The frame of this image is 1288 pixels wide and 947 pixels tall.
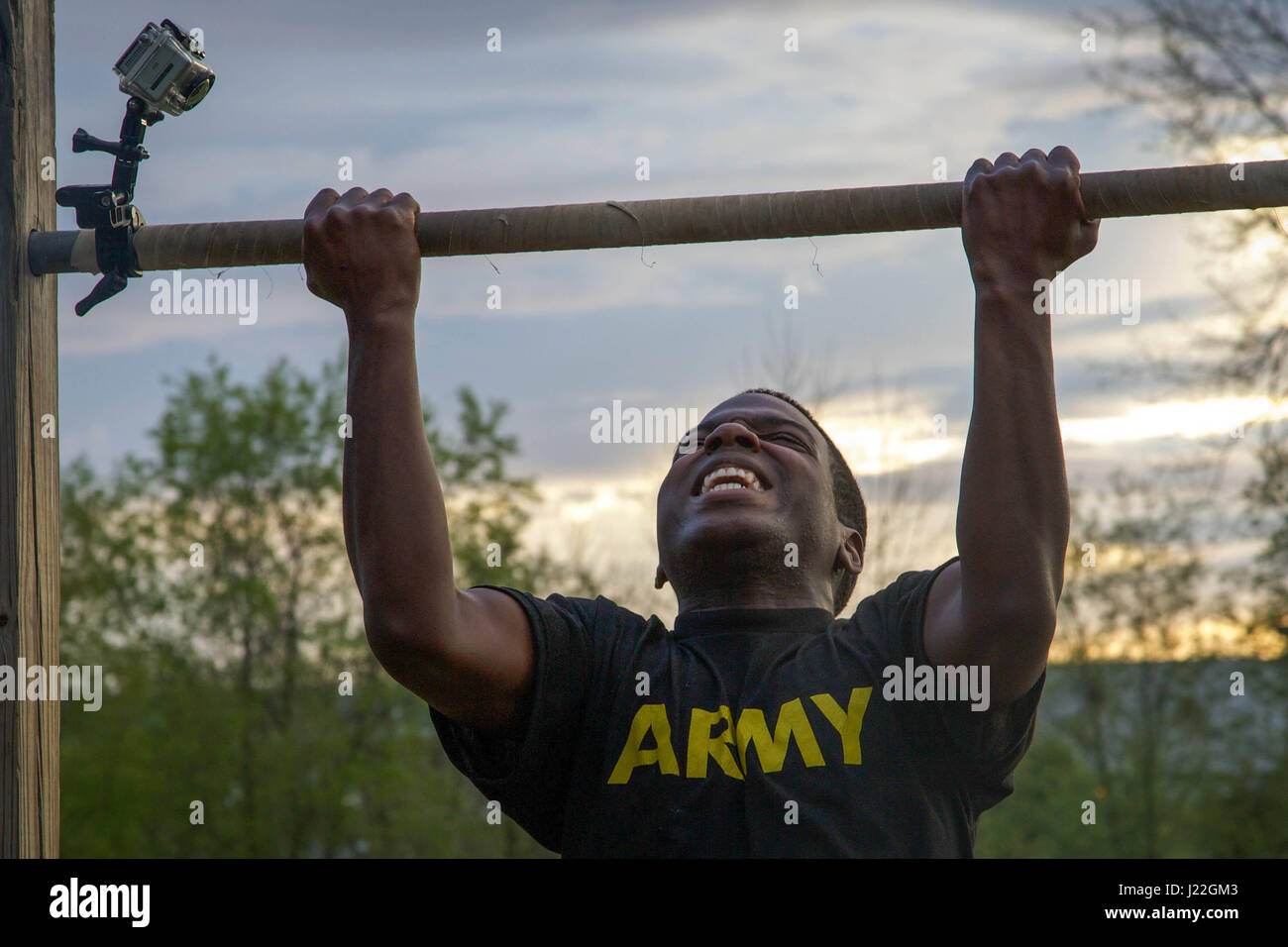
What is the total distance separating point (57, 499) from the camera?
2.81 m

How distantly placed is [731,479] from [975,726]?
2.49 feet

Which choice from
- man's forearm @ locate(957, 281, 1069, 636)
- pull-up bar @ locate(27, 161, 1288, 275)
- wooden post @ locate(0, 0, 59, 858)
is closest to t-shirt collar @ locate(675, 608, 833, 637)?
man's forearm @ locate(957, 281, 1069, 636)

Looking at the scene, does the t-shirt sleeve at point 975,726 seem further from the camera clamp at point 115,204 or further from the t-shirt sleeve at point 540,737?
the camera clamp at point 115,204

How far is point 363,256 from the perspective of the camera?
240 centimetres

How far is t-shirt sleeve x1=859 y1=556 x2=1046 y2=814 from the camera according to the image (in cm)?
229

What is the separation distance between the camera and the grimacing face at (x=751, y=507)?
105 inches

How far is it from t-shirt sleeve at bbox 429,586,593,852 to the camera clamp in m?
1.10

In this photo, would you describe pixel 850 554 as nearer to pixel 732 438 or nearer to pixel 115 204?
pixel 732 438

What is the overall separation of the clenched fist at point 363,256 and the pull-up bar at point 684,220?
3.3 inches

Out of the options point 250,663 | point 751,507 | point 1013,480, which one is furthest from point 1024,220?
point 250,663

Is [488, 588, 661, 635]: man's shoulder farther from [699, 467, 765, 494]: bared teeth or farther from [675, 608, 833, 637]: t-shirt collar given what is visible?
[699, 467, 765, 494]: bared teeth
